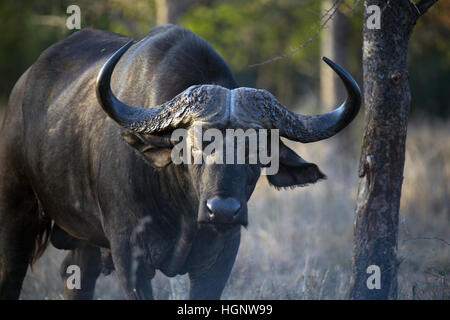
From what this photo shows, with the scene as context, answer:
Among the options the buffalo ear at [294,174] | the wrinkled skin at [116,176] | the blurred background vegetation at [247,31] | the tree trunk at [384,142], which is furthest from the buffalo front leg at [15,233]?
the tree trunk at [384,142]

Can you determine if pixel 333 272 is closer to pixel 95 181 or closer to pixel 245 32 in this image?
pixel 95 181

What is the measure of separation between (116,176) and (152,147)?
36 centimetres

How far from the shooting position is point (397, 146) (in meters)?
3.71

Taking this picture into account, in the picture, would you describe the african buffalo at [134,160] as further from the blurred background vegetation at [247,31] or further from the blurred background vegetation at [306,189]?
the blurred background vegetation at [247,31]

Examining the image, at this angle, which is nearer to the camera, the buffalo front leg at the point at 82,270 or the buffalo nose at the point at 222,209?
the buffalo nose at the point at 222,209

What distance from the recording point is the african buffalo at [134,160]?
10.7 feet

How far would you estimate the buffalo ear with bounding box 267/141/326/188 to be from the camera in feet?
11.7

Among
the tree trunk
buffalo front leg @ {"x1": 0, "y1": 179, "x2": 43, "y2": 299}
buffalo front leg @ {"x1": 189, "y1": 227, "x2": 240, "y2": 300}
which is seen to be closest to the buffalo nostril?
buffalo front leg @ {"x1": 189, "y1": 227, "x2": 240, "y2": 300}

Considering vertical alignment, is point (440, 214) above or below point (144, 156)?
below

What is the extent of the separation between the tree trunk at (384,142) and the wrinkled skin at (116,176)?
1.53ft

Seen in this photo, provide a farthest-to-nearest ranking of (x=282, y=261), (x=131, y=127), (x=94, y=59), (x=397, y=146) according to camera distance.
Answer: (x=282, y=261) → (x=94, y=59) → (x=397, y=146) → (x=131, y=127)

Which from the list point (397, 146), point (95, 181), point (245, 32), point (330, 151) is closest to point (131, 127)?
point (95, 181)

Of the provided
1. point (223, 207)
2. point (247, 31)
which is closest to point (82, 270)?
point (223, 207)

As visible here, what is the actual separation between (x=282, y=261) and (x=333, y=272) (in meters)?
0.67
